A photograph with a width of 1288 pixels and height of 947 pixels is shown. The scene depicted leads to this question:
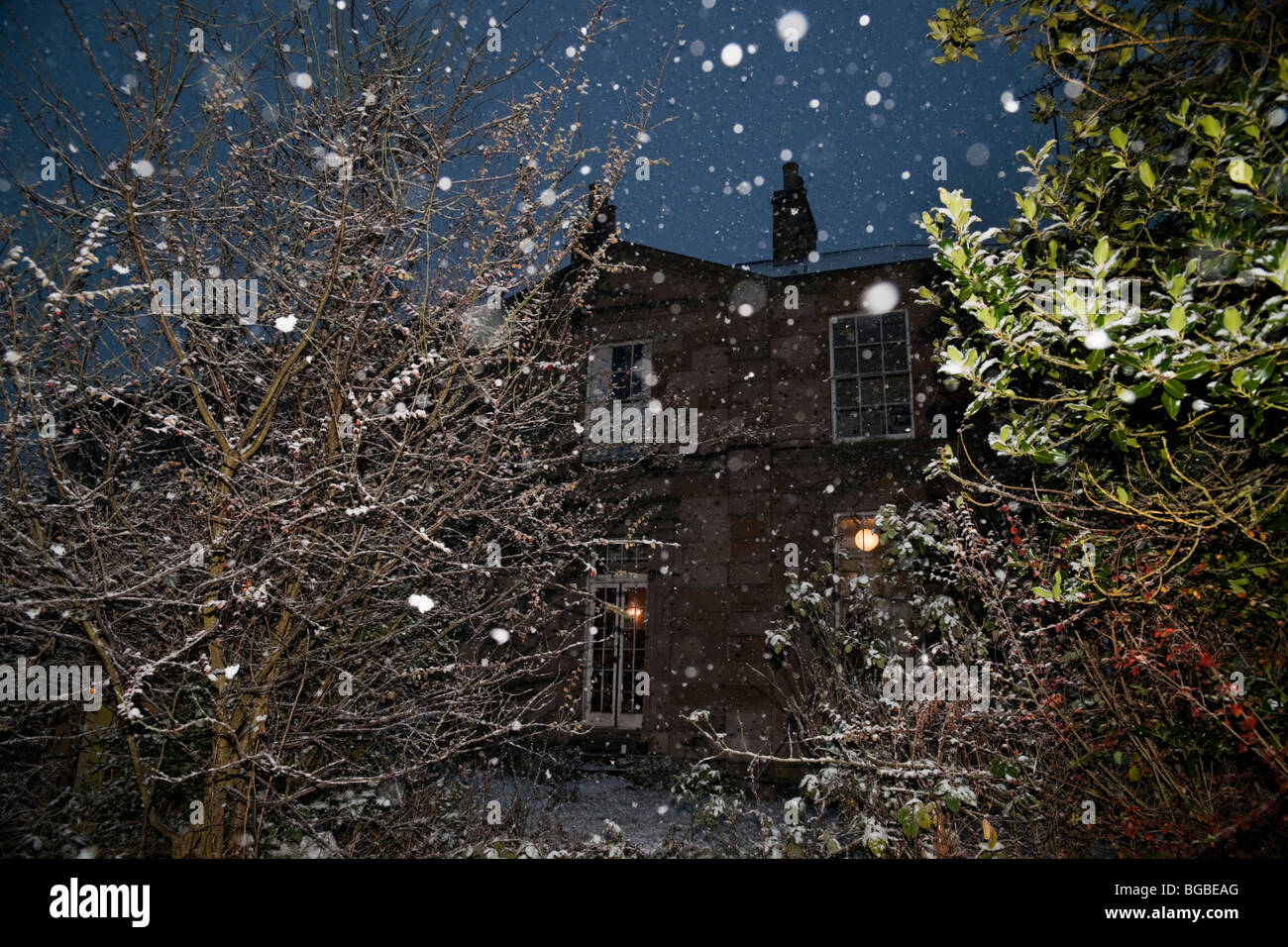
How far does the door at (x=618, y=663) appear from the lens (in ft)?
33.1

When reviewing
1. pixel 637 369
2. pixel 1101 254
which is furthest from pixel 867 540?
pixel 1101 254

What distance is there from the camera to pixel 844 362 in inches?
401

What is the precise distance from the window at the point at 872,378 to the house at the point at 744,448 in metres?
0.02

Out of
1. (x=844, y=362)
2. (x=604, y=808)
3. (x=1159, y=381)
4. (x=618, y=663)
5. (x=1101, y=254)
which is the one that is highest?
(x=844, y=362)

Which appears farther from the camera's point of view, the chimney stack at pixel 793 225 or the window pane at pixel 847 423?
the chimney stack at pixel 793 225

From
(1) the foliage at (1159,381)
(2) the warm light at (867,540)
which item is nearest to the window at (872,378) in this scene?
(2) the warm light at (867,540)

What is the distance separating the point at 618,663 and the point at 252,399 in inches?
273

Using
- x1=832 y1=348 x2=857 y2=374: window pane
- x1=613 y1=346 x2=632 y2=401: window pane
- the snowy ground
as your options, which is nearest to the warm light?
x1=832 y1=348 x2=857 y2=374: window pane

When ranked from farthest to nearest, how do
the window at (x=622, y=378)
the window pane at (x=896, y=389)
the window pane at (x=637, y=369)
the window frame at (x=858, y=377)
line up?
the window pane at (x=637, y=369) → the window at (x=622, y=378) → the window pane at (x=896, y=389) → the window frame at (x=858, y=377)

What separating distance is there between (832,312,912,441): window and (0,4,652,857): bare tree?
6520 millimetres

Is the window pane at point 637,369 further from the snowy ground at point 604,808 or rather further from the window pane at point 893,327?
the snowy ground at point 604,808

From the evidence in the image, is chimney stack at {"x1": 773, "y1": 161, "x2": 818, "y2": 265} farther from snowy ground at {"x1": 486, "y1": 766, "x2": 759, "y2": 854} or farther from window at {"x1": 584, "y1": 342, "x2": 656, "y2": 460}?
snowy ground at {"x1": 486, "y1": 766, "x2": 759, "y2": 854}

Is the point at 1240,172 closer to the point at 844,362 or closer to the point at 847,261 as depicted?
the point at 844,362
